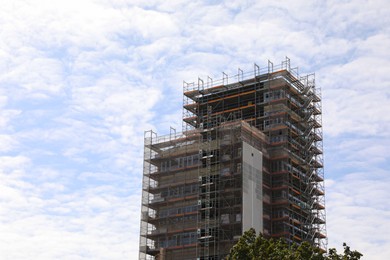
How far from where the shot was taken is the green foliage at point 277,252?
65812 millimetres

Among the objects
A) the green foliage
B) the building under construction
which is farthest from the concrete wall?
the green foliage

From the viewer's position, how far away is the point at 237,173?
374 feet

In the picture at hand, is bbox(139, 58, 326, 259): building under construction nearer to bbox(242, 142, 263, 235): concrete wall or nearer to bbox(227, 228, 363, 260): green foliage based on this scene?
bbox(242, 142, 263, 235): concrete wall

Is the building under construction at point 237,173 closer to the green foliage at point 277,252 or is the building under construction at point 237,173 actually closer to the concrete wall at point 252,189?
the concrete wall at point 252,189

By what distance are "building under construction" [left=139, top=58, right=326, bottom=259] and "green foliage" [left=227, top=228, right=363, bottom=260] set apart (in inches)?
1546

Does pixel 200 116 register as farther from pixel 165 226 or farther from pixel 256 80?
pixel 165 226

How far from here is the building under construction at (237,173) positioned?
371 feet

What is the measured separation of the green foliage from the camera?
65812mm

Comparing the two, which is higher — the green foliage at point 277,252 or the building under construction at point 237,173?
the building under construction at point 237,173

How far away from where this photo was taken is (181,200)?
118 m

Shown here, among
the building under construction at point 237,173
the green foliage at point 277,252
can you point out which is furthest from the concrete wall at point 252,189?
the green foliage at point 277,252

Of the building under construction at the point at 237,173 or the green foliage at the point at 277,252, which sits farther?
the building under construction at the point at 237,173

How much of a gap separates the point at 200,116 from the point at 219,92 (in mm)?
5935

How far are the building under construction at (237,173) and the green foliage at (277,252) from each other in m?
39.3
